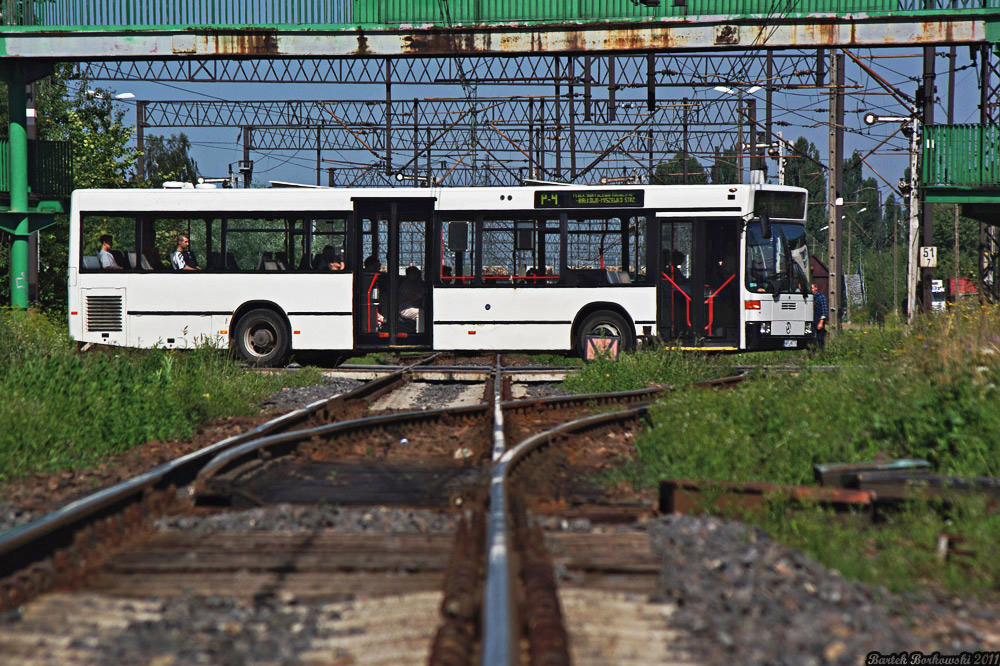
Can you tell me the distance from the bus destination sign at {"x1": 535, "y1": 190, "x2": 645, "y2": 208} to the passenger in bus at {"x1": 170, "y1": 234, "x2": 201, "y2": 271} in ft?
20.4

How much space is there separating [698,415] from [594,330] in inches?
371

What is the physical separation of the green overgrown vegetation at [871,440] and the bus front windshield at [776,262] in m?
6.17

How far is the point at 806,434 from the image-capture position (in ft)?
23.1

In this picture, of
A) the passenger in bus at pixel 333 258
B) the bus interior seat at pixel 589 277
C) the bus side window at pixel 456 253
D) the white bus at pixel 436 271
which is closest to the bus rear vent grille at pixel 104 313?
the white bus at pixel 436 271

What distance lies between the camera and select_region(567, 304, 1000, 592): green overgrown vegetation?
450 cm

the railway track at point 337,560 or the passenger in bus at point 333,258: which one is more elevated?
the passenger in bus at point 333,258

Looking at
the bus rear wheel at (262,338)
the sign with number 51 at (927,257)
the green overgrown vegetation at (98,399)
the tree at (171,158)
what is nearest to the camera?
the green overgrown vegetation at (98,399)

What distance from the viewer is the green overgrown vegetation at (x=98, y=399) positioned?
25.0 ft

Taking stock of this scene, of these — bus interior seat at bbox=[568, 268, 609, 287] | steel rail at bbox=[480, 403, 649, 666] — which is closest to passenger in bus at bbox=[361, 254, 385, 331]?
bus interior seat at bbox=[568, 268, 609, 287]

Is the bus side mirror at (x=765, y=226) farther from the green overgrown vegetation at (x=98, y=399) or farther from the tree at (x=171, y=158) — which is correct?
the tree at (x=171, y=158)

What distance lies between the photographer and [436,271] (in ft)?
58.2

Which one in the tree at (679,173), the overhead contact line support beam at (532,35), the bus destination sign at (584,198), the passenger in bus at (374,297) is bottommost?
the passenger in bus at (374,297)

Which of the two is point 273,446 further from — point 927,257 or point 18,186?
point 927,257

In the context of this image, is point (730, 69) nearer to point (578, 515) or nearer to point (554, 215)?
point (554, 215)
